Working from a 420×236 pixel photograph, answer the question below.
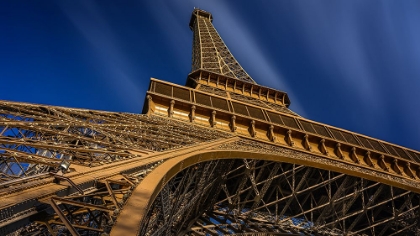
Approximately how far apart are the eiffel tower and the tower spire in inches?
364

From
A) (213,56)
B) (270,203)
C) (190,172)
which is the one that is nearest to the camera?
(190,172)

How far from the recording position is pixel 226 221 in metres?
15.7

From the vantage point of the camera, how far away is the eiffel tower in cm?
447

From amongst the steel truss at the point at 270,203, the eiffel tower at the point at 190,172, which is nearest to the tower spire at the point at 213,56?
the eiffel tower at the point at 190,172

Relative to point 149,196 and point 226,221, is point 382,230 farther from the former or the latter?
point 149,196

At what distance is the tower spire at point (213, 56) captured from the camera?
132ft

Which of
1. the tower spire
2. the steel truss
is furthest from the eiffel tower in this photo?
the tower spire

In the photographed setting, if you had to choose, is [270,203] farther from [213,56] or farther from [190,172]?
[213,56]

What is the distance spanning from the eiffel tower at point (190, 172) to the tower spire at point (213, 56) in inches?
364

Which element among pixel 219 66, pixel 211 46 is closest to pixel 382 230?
pixel 219 66

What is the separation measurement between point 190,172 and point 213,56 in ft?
120

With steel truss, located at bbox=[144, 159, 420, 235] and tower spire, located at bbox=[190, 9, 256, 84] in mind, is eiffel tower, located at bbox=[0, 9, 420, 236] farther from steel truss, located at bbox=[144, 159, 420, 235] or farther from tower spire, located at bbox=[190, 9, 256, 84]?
tower spire, located at bbox=[190, 9, 256, 84]

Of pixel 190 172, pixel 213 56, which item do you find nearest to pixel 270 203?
pixel 190 172

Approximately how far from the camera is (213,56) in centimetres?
4522
